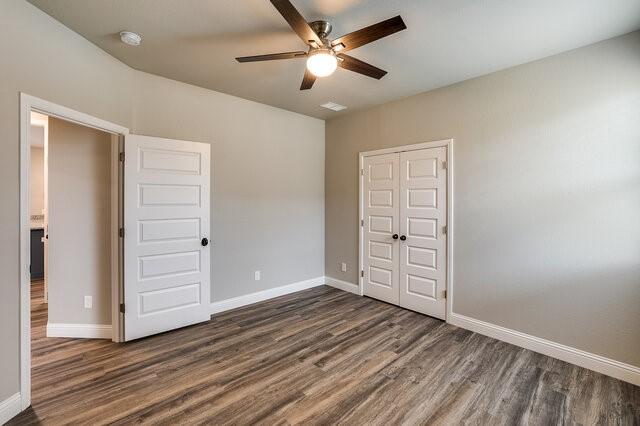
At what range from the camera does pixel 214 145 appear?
3654 mm

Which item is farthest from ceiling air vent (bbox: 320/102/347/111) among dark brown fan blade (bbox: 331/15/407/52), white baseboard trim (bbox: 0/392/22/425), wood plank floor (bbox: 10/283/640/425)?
white baseboard trim (bbox: 0/392/22/425)

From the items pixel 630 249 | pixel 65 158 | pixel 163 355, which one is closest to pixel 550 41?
pixel 630 249

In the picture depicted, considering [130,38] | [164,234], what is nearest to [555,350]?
[164,234]

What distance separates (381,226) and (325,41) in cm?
262

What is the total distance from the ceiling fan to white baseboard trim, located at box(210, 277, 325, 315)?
2.92 metres

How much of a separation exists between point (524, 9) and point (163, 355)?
4.13m

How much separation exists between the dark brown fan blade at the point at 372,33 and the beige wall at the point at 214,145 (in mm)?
2139

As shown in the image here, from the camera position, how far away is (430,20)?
7.14ft

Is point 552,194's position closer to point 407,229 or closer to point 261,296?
point 407,229

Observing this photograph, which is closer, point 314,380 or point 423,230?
point 314,380

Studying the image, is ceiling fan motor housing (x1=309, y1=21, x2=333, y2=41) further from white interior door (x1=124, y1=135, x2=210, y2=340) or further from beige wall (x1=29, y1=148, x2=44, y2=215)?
beige wall (x1=29, y1=148, x2=44, y2=215)

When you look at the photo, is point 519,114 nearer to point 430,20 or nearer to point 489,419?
point 430,20

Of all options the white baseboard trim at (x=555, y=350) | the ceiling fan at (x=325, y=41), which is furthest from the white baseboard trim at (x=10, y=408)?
the white baseboard trim at (x=555, y=350)

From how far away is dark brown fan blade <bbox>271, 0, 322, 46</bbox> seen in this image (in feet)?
5.29
